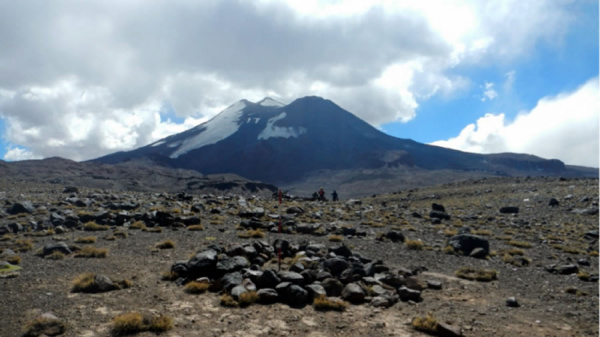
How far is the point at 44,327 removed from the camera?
7016mm

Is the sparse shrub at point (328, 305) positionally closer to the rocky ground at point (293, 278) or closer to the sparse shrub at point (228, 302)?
the rocky ground at point (293, 278)

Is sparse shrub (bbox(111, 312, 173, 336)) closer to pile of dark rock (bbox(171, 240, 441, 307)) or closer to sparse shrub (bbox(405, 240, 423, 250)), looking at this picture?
pile of dark rock (bbox(171, 240, 441, 307))

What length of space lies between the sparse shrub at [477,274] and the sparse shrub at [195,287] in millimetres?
7740

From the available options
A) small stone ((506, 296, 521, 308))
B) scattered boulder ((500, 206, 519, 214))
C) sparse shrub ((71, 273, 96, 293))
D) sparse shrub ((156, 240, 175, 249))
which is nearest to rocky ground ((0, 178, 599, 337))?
small stone ((506, 296, 521, 308))

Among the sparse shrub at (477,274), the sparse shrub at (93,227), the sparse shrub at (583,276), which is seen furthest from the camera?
the sparse shrub at (93,227)

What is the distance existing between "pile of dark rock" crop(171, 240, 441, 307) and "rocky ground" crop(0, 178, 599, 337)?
0.13 feet

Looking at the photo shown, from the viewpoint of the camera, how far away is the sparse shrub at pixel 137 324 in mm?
7203

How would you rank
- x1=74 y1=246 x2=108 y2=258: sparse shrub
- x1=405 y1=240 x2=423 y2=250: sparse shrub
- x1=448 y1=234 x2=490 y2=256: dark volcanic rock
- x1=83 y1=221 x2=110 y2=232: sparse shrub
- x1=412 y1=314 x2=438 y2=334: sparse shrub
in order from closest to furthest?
x1=412 y1=314 x2=438 y2=334: sparse shrub < x1=74 y1=246 x2=108 y2=258: sparse shrub < x1=448 y1=234 x2=490 y2=256: dark volcanic rock < x1=405 y1=240 x2=423 y2=250: sparse shrub < x1=83 y1=221 x2=110 y2=232: sparse shrub

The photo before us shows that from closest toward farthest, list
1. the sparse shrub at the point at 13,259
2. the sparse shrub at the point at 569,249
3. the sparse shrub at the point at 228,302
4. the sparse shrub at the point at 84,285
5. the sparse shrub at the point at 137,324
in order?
the sparse shrub at the point at 137,324 → the sparse shrub at the point at 228,302 → the sparse shrub at the point at 84,285 → the sparse shrub at the point at 13,259 → the sparse shrub at the point at 569,249

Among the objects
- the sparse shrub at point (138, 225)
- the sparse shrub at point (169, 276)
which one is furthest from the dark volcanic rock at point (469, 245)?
the sparse shrub at point (138, 225)

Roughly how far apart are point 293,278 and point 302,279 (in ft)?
0.78

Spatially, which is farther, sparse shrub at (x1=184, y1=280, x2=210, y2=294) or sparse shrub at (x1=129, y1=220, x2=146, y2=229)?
sparse shrub at (x1=129, y1=220, x2=146, y2=229)

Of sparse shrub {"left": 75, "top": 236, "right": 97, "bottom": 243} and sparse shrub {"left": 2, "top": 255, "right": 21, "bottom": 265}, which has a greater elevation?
sparse shrub {"left": 75, "top": 236, "right": 97, "bottom": 243}

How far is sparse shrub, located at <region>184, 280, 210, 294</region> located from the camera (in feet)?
31.9
